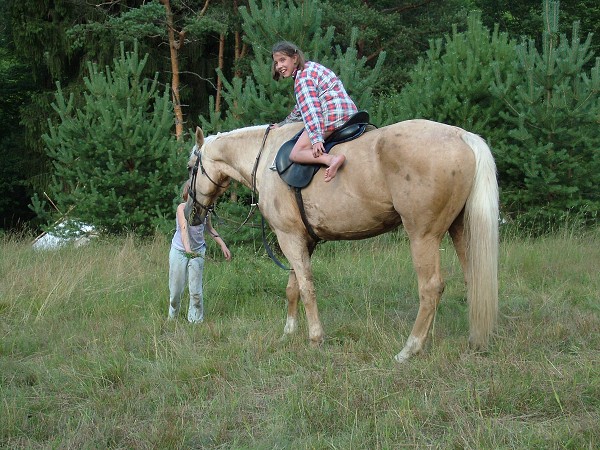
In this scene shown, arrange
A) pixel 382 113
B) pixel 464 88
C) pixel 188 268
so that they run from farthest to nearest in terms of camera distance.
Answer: pixel 382 113, pixel 464 88, pixel 188 268

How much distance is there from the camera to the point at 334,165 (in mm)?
5387

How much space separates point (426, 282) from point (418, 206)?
1.91 ft

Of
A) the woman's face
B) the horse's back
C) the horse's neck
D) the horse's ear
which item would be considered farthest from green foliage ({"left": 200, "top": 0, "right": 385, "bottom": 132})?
the horse's back

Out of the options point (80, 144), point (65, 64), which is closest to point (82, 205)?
point (80, 144)

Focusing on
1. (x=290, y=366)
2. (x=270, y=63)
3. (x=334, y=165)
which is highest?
Result: (x=334, y=165)

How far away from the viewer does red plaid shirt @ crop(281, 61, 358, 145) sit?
5.52 metres

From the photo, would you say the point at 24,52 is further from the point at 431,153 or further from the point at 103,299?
the point at 431,153

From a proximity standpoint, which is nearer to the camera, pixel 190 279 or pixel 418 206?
pixel 418 206

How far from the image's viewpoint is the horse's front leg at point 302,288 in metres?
5.76

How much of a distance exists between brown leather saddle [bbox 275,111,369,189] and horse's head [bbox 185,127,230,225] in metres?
1.10

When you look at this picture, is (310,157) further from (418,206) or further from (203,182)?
(203,182)

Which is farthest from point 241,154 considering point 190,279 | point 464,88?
point 464,88

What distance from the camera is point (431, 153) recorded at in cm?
500

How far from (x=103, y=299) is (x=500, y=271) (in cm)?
437
